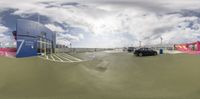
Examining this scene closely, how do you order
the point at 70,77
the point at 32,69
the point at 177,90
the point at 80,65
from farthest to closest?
the point at 80,65 < the point at 32,69 < the point at 70,77 < the point at 177,90

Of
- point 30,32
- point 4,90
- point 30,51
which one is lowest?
point 4,90

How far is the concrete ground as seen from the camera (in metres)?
14.0

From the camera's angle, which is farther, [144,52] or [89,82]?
[144,52]

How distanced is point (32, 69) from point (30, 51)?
3.45 m

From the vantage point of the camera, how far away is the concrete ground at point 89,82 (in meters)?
14.0

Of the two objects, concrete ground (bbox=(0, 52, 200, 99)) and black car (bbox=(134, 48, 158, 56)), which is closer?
concrete ground (bbox=(0, 52, 200, 99))

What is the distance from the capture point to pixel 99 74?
18609mm

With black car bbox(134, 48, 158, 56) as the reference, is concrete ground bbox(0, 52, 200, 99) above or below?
below

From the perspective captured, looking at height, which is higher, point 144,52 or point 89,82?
point 144,52

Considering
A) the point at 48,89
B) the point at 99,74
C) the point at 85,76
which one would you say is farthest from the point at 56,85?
the point at 99,74

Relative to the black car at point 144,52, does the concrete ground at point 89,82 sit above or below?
below

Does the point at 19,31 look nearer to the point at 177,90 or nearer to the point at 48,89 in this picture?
the point at 48,89

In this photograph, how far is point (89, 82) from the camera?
54.7 feet

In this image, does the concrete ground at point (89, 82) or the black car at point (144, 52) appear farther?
the black car at point (144, 52)
